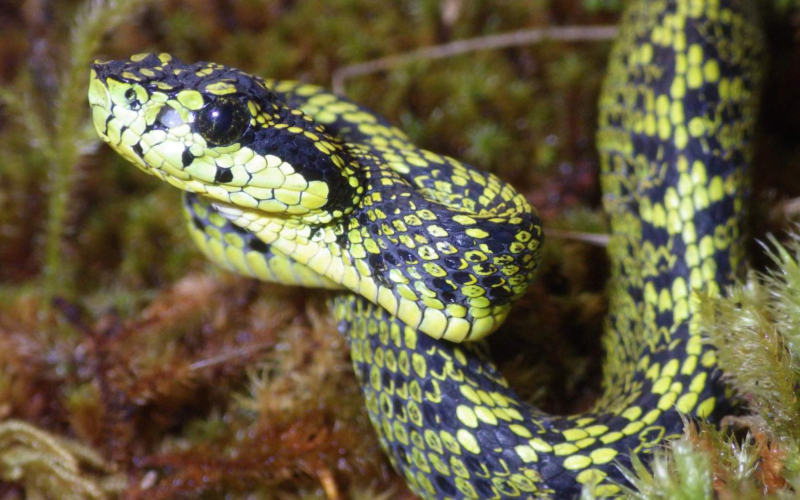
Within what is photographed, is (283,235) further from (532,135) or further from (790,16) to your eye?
(790,16)

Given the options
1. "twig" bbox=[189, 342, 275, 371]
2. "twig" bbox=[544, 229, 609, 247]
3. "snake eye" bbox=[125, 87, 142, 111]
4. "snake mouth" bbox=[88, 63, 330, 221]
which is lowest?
"twig" bbox=[189, 342, 275, 371]

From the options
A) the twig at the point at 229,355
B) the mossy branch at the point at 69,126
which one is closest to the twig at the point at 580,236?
the twig at the point at 229,355

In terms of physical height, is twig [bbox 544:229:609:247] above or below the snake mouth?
below

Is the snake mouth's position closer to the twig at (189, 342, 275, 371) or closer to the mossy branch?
the twig at (189, 342, 275, 371)

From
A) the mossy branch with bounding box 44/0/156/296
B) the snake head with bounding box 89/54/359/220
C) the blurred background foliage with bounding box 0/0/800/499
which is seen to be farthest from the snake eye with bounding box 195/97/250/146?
the mossy branch with bounding box 44/0/156/296

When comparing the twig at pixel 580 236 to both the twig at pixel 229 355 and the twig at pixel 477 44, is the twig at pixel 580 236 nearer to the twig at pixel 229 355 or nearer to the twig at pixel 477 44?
the twig at pixel 477 44

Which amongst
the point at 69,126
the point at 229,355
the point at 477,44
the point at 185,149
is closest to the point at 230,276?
the point at 229,355

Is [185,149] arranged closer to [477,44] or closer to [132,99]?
[132,99]
